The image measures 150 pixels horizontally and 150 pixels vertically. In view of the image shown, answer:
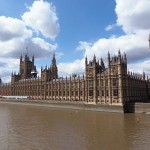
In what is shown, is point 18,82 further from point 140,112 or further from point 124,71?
point 140,112

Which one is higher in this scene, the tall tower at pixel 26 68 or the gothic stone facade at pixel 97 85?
the tall tower at pixel 26 68

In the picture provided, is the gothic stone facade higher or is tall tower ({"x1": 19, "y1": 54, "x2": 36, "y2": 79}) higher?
tall tower ({"x1": 19, "y1": 54, "x2": 36, "y2": 79})

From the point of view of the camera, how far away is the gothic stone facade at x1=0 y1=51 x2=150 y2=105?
304 feet

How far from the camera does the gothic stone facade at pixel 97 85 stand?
304ft

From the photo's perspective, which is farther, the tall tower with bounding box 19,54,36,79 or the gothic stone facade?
the tall tower with bounding box 19,54,36,79

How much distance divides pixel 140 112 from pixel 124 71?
2076 cm

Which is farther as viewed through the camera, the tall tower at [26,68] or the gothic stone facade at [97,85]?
the tall tower at [26,68]

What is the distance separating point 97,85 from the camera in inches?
3979

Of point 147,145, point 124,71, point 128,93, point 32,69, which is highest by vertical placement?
point 32,69

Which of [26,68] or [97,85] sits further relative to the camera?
[26,68]

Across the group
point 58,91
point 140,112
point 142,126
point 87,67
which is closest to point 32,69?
point 58,91

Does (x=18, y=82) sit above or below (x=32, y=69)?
below

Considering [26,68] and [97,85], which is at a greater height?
[26,68]

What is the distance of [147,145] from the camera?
36.8 m
